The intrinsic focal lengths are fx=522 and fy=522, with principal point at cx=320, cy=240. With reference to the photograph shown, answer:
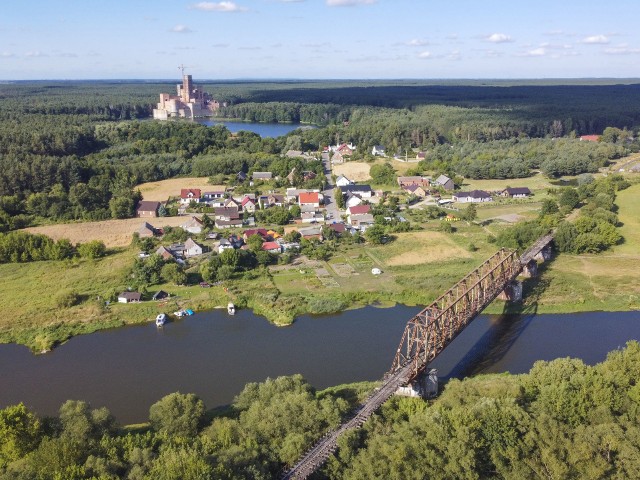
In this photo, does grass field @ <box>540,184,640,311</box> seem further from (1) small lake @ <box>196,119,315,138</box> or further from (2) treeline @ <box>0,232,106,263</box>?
(1) small lake @ <box>196,119,315,138</box>

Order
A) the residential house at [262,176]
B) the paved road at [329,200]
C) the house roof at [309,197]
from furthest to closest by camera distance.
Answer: the residential house at [262,176] → the house roof at [309,197] → the paved road at [329,200]

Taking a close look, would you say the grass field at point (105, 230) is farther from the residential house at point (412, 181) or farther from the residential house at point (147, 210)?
the residential house at point (412, 181)

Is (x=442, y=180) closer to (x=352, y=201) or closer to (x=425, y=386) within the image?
(x=352, y=201)

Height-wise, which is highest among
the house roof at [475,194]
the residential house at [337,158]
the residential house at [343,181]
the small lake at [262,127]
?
the small lake at [262,127]

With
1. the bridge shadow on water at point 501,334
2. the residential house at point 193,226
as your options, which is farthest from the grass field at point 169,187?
the bridge shadow on water at point 501,334

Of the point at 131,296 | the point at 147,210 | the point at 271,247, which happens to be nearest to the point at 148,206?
the point at 147,210

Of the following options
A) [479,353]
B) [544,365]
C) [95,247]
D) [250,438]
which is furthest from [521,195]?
[250,438]
